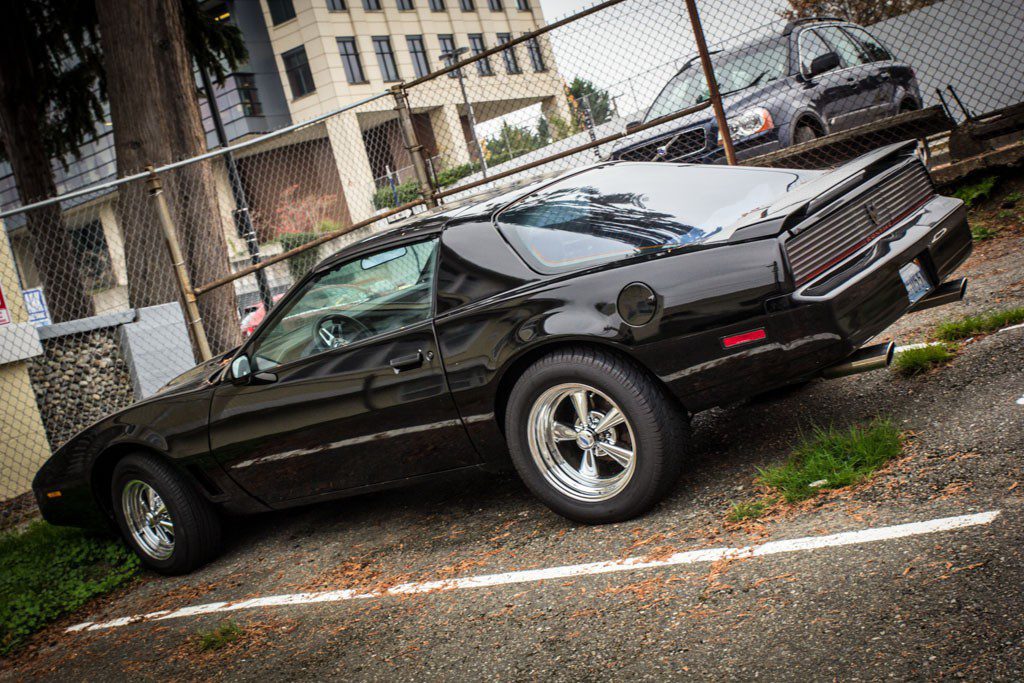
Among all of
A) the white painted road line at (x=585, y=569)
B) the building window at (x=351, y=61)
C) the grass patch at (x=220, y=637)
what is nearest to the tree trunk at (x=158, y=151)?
the white painted road line at (x=585, y=569)

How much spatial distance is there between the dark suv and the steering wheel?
15.1ft

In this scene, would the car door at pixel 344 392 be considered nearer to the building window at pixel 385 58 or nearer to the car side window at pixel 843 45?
the car side window at pixel 843 45

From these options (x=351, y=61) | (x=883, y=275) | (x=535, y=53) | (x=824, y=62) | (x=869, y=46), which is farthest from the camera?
(x=351, y=61)

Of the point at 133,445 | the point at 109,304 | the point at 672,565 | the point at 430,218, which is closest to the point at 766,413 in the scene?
the point at 672,565

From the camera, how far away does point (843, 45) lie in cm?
924

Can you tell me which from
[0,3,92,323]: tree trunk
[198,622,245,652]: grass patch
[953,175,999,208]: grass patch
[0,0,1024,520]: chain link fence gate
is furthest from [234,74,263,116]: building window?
[198,622,245,652]: grass patch

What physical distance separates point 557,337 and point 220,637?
197cm

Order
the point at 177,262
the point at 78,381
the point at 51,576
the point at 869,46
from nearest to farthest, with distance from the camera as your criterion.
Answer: the point at 51,576 → the point at 177,262 → the point at 78,381 → the point at 869,46

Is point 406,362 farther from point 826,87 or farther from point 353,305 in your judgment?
point 826,87

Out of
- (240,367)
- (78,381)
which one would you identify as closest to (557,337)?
(240,367)

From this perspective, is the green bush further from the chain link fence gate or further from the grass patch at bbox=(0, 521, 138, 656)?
the grass patch at bbox=(0, 521, 138, 656)

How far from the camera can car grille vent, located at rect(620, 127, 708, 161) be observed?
26.9ft

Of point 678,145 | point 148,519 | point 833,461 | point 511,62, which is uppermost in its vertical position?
point 511,62

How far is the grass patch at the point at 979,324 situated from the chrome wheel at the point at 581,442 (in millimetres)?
2169
